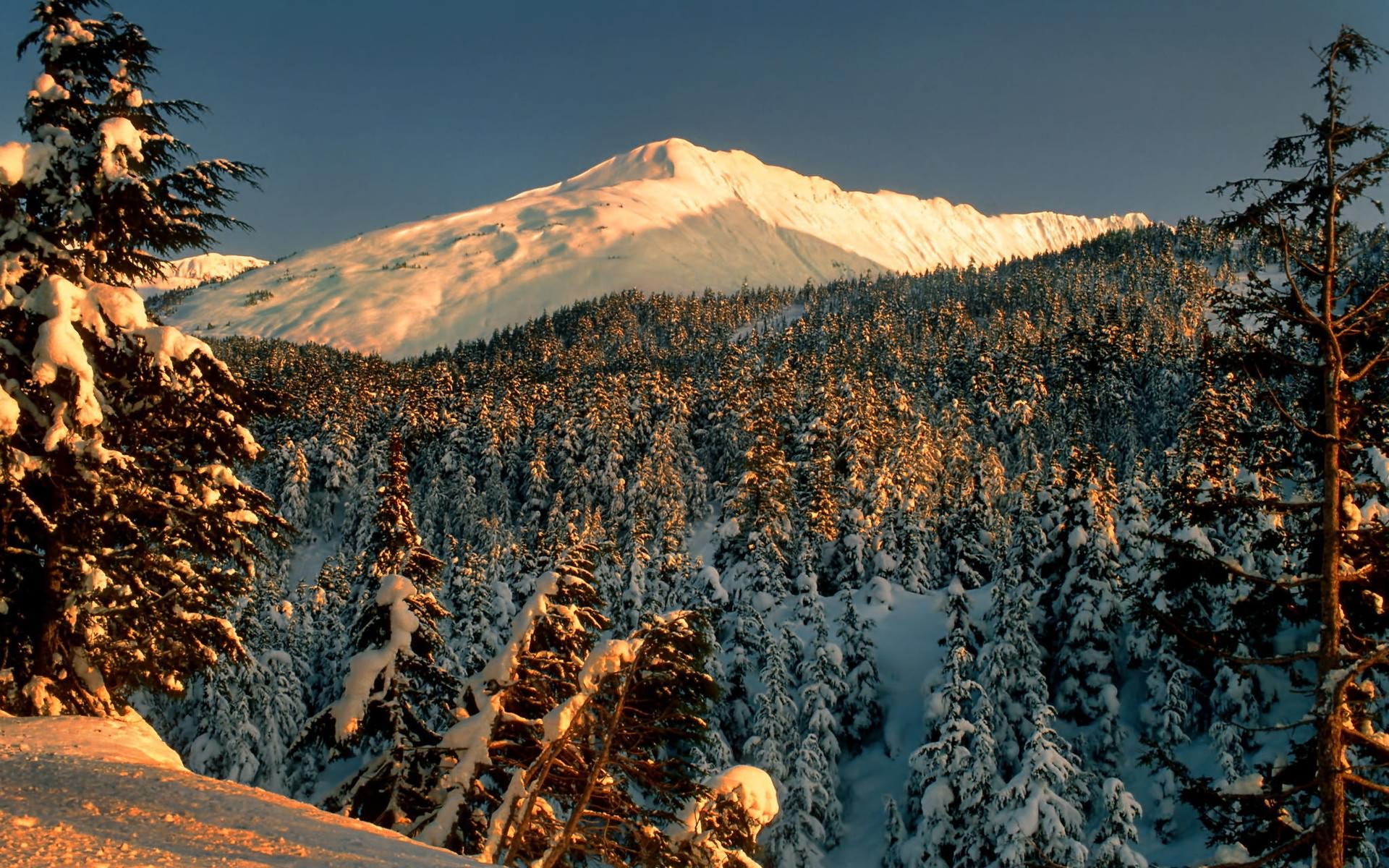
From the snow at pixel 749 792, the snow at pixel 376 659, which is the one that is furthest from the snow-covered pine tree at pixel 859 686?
the snow at pixel 749 792

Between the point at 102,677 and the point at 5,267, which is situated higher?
the point at 5,267

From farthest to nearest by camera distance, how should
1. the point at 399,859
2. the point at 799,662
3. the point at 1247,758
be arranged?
the point at 799,662 < the point at 1247,758 < the point at 399,859

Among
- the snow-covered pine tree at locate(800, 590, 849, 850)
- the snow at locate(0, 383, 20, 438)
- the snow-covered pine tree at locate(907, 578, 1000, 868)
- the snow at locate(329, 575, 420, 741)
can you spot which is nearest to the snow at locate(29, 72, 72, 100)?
the snow at locate(0, 383, 20, 438)

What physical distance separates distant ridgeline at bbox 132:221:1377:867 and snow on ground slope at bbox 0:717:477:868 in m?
2.26

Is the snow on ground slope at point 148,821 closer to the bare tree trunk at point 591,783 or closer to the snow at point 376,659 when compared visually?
the bare tree trunk at point 591,783

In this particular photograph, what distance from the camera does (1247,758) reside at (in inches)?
1118

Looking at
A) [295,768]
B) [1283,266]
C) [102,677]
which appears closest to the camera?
[1283,266]

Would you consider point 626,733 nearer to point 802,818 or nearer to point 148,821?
point 148,821

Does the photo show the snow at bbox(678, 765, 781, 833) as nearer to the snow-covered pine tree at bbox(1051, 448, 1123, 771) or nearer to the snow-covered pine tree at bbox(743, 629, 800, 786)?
the snow-covered pine tree at bbox(743, 629, 800, 786)

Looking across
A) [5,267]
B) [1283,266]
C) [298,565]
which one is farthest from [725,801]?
[298,565]

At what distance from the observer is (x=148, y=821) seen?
21.6 ft

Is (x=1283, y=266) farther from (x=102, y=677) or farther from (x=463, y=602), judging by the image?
(x=463, y=602)

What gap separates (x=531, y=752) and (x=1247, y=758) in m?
28.4

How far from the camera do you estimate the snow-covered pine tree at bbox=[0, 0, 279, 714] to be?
953cm
